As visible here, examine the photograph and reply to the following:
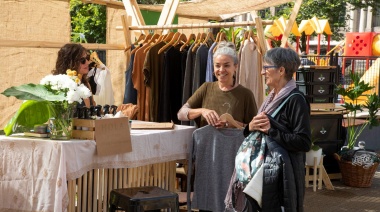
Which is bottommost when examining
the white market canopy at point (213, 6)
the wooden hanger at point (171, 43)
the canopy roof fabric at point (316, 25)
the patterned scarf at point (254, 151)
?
the patterned scarf at point (254, 151)

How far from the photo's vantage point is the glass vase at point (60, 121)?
4.84 m

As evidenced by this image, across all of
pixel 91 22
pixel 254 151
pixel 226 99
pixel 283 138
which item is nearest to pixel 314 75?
pixel 226 99

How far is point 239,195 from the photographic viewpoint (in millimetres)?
5070

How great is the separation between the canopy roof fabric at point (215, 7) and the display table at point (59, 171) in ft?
17.4

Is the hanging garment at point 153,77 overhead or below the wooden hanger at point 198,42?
below

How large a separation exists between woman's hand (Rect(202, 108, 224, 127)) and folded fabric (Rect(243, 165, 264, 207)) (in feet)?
3.31

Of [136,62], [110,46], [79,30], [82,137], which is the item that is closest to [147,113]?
[136,62]

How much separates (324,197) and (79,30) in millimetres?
11935

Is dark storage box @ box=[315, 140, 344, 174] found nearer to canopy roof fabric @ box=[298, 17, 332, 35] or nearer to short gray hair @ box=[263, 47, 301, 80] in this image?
short gray hair @ box=[263, 47, 301, 80]

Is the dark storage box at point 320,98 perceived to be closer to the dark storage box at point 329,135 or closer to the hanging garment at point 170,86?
the dark storage box at point 329,135

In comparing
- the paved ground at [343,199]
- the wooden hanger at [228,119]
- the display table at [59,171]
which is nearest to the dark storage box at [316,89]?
the paved ground at [343,199]

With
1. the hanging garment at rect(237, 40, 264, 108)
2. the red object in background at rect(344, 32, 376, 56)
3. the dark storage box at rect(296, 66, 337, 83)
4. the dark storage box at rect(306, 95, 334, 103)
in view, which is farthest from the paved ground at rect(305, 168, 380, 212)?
the red object in background at rect(344, 32, 376, 56)

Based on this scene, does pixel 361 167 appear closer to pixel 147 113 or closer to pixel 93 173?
pixel 147 113

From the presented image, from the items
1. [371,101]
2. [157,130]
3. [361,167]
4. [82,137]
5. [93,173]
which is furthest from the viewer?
[371,101]
